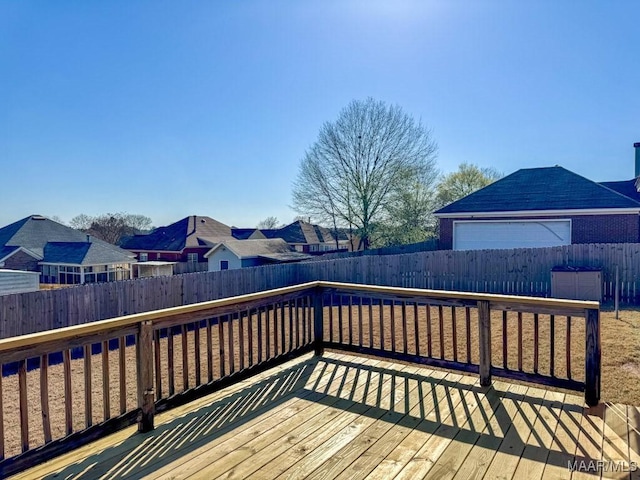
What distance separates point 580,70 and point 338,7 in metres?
7.04

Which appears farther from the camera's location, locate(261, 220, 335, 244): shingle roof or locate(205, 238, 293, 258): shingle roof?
locate(261, 220, 335, 244): shingle roof

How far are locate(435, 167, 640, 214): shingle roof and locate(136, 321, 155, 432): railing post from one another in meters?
16.3

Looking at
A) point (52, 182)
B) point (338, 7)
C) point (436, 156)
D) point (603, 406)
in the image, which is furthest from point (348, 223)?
point (603, 406)

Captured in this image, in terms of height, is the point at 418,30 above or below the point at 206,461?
above

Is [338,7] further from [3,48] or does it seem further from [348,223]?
[348,223]

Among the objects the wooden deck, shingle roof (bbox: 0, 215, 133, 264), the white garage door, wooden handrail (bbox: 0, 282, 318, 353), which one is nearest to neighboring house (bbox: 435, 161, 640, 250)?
the white garage door

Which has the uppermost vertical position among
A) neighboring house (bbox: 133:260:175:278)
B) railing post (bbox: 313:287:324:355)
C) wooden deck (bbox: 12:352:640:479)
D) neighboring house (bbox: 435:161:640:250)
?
neighboring house (bbox: 435:161:640:250)

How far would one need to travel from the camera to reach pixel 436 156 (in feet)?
80.0

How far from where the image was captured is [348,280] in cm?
1397

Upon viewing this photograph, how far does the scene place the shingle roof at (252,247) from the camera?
2490 centimetres

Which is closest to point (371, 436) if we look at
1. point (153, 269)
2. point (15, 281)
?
point (15, 281)

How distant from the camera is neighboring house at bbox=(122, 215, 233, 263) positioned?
33.8 metres

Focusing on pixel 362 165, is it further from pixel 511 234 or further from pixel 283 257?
pixel 511 234

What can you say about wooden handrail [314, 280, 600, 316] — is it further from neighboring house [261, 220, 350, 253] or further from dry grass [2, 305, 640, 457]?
neighboring house [261, 220, 350, 253]
